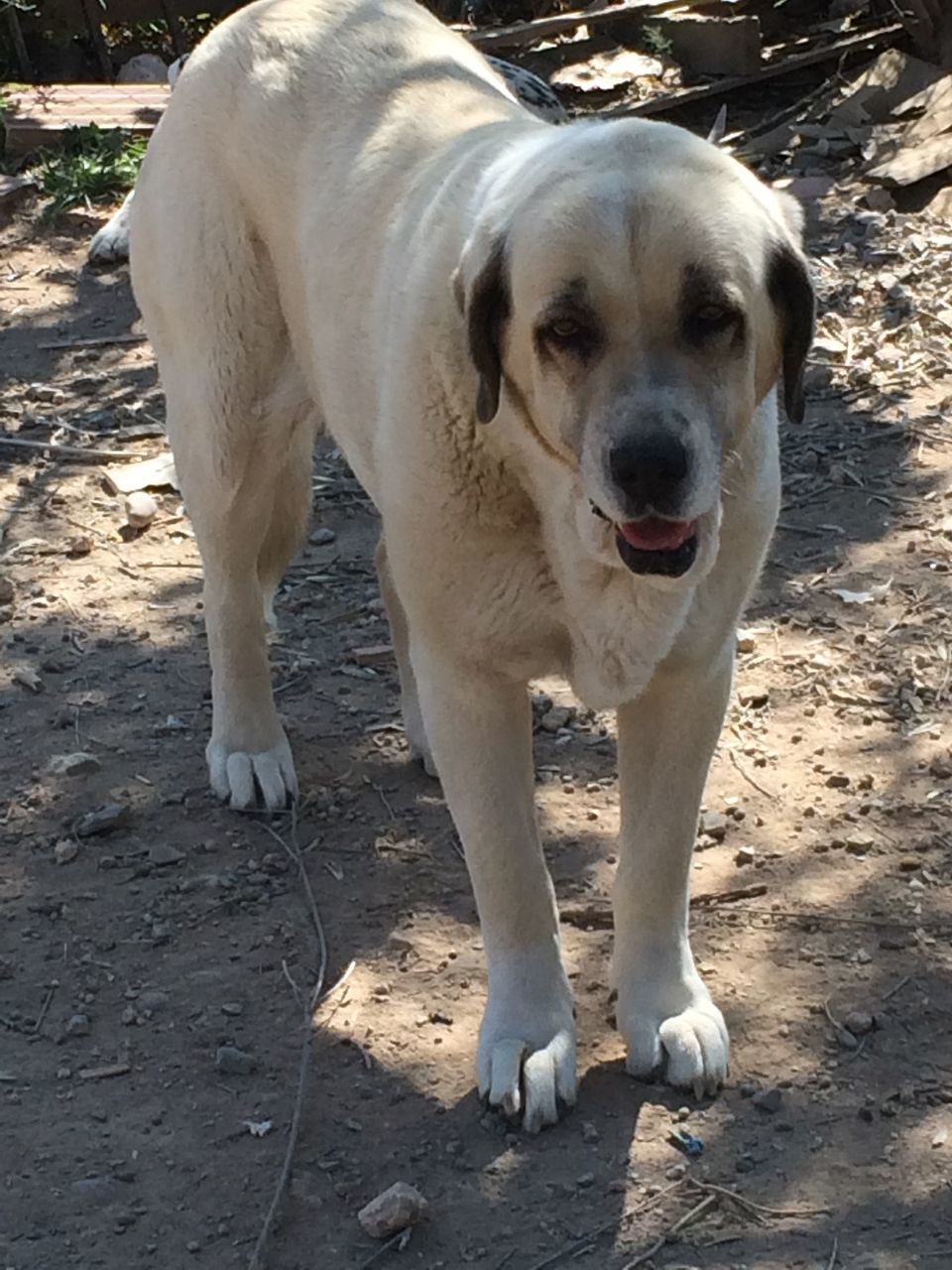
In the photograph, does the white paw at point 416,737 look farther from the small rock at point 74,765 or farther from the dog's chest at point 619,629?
the dog's chest at point 619,629

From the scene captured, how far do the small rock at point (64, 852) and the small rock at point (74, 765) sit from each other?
0.30m

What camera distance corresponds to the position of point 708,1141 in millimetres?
3113

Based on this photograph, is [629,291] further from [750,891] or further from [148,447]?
[148,447]

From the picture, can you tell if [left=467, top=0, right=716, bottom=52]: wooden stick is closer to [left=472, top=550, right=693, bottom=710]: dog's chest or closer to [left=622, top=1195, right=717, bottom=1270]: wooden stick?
[left=472, top=550, right=693, bottom=710]: dog's chest

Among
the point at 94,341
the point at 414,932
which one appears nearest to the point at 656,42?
the point at 94,341

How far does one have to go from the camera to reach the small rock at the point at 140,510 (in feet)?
18.2

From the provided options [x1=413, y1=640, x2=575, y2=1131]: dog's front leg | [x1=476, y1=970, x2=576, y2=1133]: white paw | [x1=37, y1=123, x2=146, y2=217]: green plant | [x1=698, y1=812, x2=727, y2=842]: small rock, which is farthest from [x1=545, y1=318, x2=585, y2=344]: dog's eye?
[x1=37, y1=123, x2=146, y2=217]: green plant

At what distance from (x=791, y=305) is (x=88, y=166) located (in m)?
5.69

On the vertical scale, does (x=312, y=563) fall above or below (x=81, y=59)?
below

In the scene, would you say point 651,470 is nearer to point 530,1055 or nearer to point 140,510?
point 530,1055

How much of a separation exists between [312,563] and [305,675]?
66 centimetres

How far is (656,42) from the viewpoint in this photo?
9.11m

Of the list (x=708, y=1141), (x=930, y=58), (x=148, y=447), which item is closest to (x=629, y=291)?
(x=708, y=1141)

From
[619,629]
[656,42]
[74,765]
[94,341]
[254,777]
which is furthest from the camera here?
[656,42]
